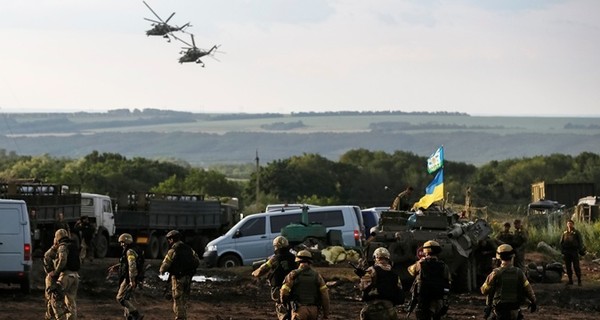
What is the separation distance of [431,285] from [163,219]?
27.0 m

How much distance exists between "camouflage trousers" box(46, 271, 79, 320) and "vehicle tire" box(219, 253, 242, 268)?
→ 13.7 metres

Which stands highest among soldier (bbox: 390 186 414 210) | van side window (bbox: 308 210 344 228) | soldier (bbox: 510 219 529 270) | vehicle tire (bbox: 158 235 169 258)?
soldier (bbox: 390 186 414 210)

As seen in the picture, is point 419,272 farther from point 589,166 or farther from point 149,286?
point 589,166

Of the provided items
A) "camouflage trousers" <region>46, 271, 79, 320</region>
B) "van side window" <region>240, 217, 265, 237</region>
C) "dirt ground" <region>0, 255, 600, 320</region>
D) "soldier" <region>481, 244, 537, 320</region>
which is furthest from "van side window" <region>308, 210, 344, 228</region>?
"soldier" <region>481, 244, 537, 320</region>

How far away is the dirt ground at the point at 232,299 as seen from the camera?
2384 cm

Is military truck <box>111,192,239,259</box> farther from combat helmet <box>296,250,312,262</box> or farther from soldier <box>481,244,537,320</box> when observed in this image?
combat helmet <box>296,250,312,262</box>

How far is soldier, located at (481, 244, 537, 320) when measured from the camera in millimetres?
17469

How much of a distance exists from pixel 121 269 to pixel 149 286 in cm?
839

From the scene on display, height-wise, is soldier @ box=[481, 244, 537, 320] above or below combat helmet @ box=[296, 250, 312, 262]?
below

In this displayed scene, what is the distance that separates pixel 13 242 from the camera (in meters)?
25.1

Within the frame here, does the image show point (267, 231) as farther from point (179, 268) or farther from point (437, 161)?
point (179, 268)

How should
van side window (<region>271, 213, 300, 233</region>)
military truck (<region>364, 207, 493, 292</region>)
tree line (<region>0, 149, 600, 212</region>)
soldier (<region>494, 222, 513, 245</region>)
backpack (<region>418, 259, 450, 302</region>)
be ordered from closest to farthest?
backpack (<region>418, 259, 450, 302</region>)
military truck (<region>364, 207, 493, 292</region>)
soldier (<region>494, 222, 513, 245</region>)
van side window (<region>271, 213, 300, 233</region>)
tree line (<region>0, 149, 600, 212</region>)

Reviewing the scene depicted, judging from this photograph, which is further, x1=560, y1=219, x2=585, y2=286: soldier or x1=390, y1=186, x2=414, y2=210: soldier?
x1=390, y1=186, x2=414, y2=210: soldier

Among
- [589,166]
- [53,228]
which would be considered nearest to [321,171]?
[589,166]
